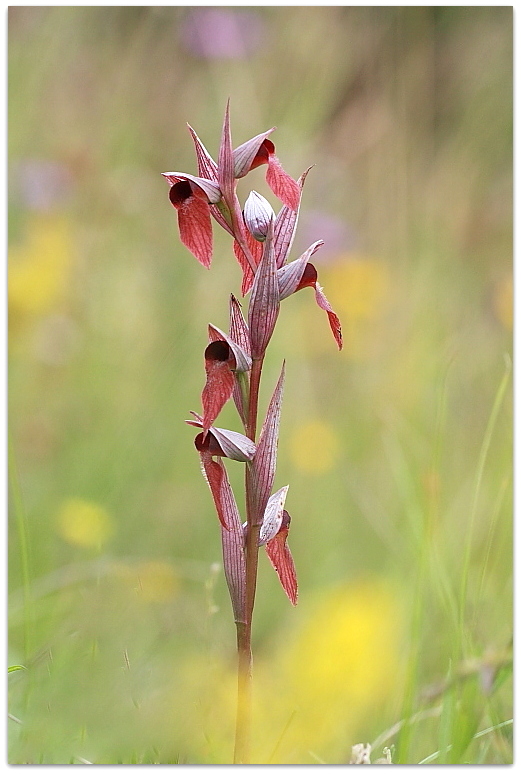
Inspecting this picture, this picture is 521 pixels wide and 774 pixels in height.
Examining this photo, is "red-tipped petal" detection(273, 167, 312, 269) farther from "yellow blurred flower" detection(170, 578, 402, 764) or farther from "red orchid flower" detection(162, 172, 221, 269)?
"yellow blurred flower" detection(170, 578, 402, 764)

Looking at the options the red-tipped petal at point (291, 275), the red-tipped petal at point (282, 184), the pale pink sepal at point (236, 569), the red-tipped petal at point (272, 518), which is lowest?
the pale pink sepal at point (236, 569)

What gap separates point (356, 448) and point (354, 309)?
1.39ft

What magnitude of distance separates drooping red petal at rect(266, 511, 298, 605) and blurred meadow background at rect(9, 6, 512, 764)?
0.36 meters

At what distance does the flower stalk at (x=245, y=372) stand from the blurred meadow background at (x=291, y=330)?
436mm

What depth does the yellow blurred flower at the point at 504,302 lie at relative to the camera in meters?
2.07

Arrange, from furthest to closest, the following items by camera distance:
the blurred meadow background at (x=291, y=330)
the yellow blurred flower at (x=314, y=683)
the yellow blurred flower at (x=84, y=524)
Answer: the yellow blurred flower at (x=84, y=524), the blurred meadow background at (x=291, y=330), the yellow blurred flower at (x=314, y=683)

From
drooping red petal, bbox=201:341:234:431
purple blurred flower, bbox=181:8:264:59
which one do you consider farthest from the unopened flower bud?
purple blurred flower, bbox=181:8:264:59

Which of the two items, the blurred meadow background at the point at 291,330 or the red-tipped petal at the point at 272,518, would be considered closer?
the red-tipped petal at the point at 272,518

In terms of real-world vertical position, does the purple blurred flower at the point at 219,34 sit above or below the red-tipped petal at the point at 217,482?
above

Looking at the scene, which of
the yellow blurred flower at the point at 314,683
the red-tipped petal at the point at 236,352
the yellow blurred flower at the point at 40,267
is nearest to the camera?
the red-tipped petal at the point at 236,352

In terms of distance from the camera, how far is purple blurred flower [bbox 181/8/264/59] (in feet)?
6.99

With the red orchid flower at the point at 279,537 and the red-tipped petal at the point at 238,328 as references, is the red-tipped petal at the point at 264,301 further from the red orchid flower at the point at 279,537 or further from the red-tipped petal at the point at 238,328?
the red orchid flower at the point at 279,537

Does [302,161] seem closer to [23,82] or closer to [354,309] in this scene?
[354,309]

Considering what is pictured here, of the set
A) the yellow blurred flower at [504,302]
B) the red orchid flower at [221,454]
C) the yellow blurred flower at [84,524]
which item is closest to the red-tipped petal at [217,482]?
the red orchid flower at [221,454]
